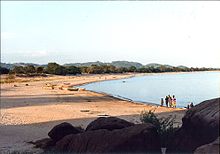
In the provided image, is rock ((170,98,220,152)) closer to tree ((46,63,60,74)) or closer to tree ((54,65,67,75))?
tree ((46,63,60,74))

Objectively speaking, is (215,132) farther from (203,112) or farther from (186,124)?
(186,124)

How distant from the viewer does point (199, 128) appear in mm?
8258

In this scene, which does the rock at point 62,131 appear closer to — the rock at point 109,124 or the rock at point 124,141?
the rock at point 109,124

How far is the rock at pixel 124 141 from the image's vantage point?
840cm

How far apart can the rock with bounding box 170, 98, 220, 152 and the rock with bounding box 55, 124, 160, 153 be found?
0.58 metres

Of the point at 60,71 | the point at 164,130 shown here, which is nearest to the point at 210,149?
the point at 164,130

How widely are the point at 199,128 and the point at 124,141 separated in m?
1.58

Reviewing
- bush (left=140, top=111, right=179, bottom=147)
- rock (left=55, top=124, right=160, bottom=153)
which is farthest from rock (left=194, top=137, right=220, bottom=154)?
bush (left=140, top=111, right=179, bottom=147)

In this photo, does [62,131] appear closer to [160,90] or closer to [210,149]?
[210,149]

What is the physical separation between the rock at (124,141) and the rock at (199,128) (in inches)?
22.8

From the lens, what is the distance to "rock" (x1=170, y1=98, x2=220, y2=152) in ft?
25.6

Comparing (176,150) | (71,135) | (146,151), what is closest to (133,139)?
(146,151)

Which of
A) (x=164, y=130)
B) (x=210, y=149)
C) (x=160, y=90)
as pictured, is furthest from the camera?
(x=160, y=90)

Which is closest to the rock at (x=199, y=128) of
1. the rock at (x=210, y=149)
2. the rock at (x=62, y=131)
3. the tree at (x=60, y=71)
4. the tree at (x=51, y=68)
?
the rock at (x=210, y=149)
